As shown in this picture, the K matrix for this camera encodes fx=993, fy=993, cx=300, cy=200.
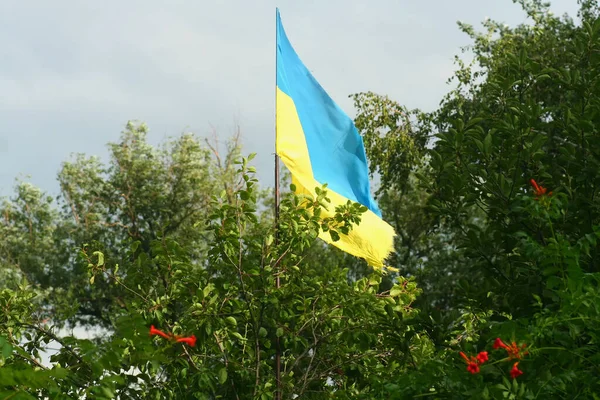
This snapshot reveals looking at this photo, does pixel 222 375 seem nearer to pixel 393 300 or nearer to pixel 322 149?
pixel 393 300

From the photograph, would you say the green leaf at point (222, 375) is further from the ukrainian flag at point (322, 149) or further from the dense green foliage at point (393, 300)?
the ukrainian flag at point (322, 149)

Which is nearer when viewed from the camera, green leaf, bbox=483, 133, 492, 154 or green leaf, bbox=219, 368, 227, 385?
green leaf, bbox=483, 133, 492, 154

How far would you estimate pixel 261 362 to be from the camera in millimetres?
8977

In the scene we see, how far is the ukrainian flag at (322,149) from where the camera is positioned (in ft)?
34.8

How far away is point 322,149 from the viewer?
11344 millimetres

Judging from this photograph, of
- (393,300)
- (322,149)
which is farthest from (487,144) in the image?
(322,149)

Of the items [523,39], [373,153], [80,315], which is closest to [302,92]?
[373,153]

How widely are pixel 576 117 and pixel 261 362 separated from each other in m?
3.71

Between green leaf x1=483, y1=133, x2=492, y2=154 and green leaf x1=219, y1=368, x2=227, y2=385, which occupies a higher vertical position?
green leaf x1=483, y1=133, x2=492, y2=154

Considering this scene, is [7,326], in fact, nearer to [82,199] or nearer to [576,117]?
[576,117]

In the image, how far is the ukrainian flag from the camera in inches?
418

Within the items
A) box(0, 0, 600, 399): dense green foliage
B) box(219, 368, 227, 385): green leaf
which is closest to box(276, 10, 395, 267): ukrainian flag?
box(0, 0, 600, 399): dense green foliage

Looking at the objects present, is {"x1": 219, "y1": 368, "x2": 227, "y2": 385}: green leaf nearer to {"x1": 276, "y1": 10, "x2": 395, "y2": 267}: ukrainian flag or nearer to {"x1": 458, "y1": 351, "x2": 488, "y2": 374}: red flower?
{"x1": 276, "y1": 10, "x2": 395, "y2": 267}: ukrainian flag

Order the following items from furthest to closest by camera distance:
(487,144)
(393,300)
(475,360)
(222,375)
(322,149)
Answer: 1. (322,149)
2. (393,300)
3. (222,375)
4. (487,144)
5. (475,360)
